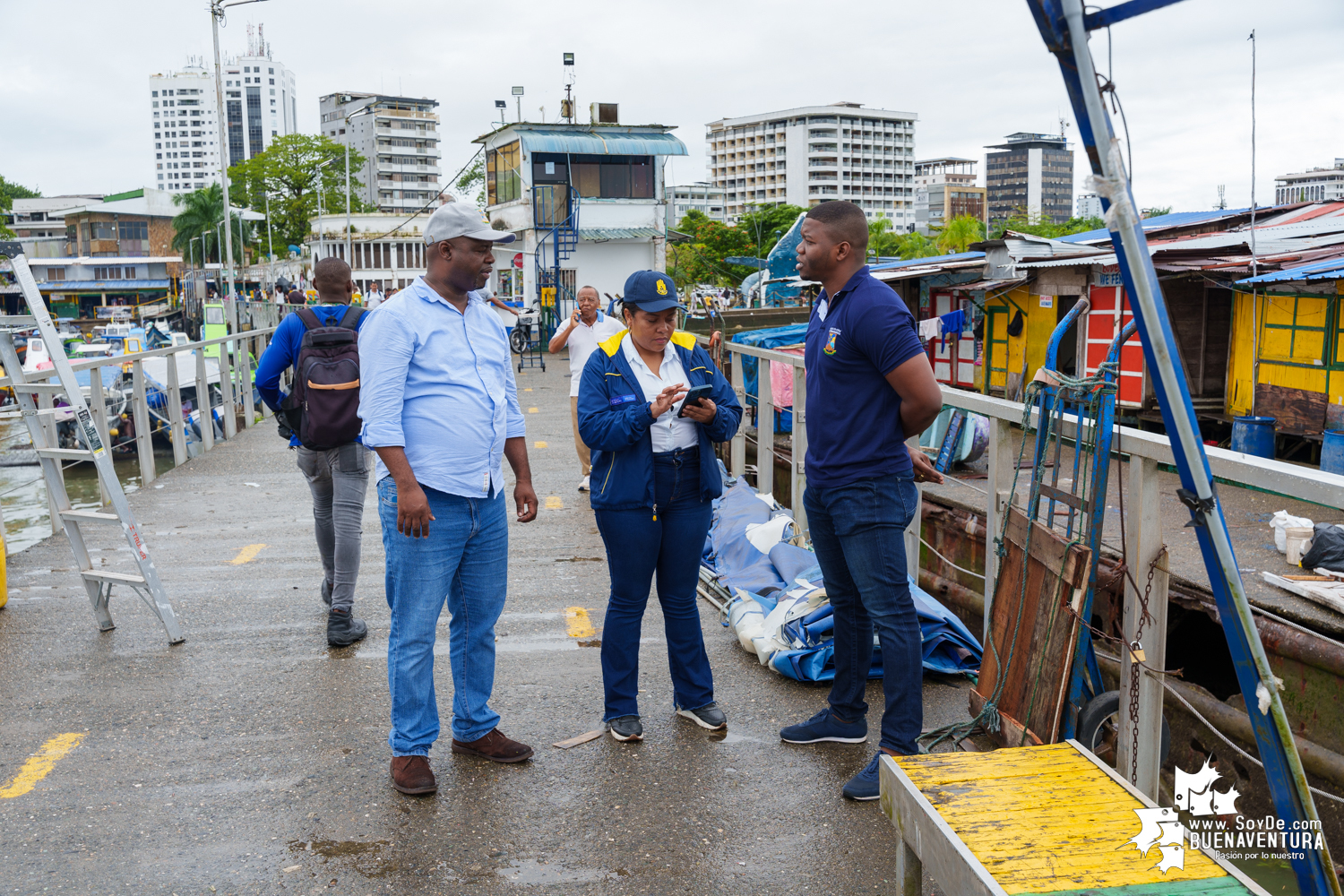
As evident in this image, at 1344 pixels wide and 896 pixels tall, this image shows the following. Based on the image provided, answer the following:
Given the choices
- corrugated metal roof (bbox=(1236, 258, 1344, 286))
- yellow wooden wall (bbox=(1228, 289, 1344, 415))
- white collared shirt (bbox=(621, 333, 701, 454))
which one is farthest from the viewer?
yellow wooden wall (bbox=(1228, 289, 1344, 415))

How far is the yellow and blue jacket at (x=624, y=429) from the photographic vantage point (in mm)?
3867

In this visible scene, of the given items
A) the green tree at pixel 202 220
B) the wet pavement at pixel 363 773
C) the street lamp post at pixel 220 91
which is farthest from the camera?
the green tree at pixel 202 220

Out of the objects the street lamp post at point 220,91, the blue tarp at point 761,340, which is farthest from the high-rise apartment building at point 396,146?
the blue tarp at point 761,340

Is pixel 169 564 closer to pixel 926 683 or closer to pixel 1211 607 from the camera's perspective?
pixel 926 683

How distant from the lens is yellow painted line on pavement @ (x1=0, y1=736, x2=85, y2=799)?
3709mm

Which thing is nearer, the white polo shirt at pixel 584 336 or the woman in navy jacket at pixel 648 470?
the woman in navy jacket at pixel 648 470

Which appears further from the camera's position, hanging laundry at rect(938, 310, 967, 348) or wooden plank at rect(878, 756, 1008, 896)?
hanging laundry at rect(938, 310, 967, 348)

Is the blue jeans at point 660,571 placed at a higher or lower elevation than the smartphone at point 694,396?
lower

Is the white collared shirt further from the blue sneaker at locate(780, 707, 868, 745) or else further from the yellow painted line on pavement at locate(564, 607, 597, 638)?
the yellow painted line on pavement at locate(564, 607, 597, 638)

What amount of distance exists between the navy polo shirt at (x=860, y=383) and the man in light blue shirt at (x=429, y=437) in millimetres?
1150

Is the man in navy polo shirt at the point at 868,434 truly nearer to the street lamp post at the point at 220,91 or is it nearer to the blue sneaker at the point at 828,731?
the blue sneaker at the point at 828,731

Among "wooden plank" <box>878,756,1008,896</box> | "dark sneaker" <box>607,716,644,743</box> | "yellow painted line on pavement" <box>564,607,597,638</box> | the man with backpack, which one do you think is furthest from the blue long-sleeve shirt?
"wooden plank" <box>878,756,1008,896</box>

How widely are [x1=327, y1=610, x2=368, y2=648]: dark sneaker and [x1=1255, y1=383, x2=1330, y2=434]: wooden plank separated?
33.8 ft

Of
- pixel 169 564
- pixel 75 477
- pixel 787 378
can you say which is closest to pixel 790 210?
pixel 75 477
